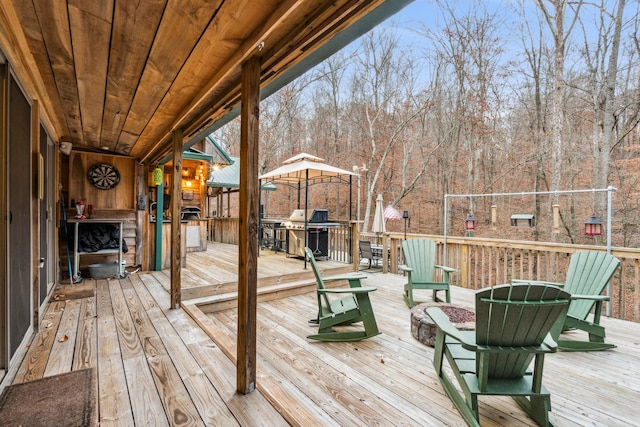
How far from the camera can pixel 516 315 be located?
6.50 ft

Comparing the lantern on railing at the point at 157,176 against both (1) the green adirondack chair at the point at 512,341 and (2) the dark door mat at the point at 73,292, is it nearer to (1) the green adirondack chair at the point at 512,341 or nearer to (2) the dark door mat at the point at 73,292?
(2) the dark door mat at the point at 73,292

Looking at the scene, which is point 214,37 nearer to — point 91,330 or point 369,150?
point 91,330

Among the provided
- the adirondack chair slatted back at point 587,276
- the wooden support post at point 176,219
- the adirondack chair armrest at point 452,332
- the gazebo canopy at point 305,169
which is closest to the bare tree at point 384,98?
the gazebo canopy at point 305,169

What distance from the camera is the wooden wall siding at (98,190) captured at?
17.7 ft

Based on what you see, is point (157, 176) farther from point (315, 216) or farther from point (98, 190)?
point (315, 216)

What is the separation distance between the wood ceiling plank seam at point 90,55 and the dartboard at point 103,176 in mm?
2471

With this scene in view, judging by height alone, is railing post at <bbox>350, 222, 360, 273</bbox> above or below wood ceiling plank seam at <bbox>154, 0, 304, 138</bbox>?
below

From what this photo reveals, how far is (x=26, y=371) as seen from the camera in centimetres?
236

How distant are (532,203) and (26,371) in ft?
41.8

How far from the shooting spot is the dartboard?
5.55 metres

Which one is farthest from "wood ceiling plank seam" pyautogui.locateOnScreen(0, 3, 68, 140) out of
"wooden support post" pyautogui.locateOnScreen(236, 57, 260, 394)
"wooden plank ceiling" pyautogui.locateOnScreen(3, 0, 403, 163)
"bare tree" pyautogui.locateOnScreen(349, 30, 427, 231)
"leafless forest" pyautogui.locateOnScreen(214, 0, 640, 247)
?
"bare tree" pyautogui.locateOnScreen(349, 30, 427, 231)

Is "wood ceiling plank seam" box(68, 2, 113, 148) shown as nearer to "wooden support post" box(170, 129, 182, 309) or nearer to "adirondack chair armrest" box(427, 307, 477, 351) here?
"wooden support post" box(170, 129, 182, 309)

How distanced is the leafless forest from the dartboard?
8524 mm

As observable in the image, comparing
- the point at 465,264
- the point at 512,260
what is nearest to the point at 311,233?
the point at 465,264
